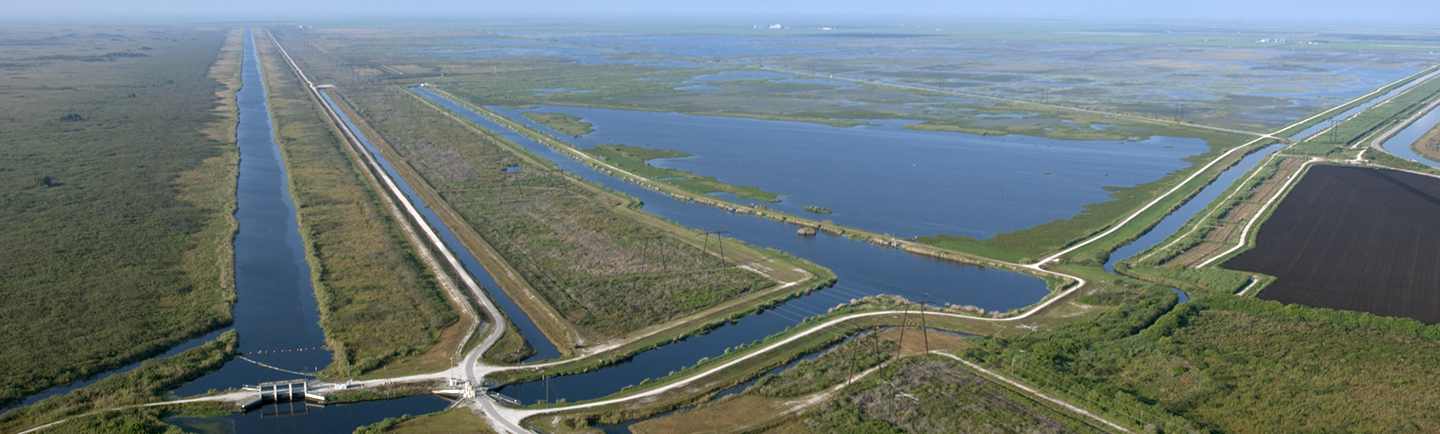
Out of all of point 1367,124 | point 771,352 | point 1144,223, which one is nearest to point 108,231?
point 771,352

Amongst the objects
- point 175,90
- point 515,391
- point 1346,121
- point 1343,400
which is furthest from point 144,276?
point 1346,121

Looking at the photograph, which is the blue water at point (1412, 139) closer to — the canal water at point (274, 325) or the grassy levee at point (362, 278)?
the grassy levee at point (362, 278)

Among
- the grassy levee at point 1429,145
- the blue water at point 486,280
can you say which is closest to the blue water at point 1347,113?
the grassy levee at point 1429,145

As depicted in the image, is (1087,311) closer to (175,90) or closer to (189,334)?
(189,334)

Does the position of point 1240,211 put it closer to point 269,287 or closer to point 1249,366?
point 1249,366

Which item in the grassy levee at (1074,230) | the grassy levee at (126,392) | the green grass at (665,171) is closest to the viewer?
the grassy levee at (126,392)

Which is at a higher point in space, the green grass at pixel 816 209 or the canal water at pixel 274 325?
the green grass at pixel 816 209

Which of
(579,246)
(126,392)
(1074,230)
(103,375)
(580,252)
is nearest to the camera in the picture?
(126,392)
